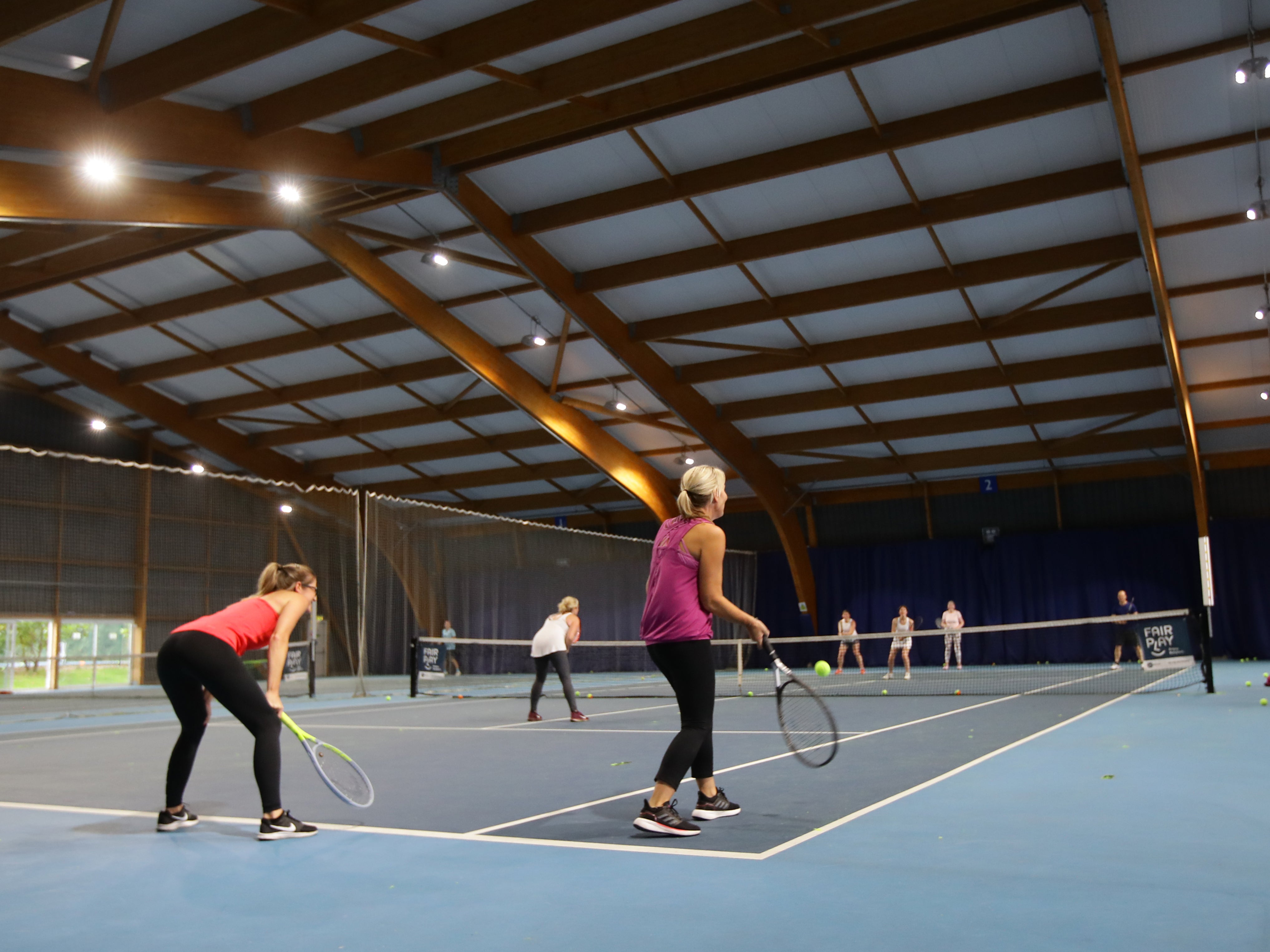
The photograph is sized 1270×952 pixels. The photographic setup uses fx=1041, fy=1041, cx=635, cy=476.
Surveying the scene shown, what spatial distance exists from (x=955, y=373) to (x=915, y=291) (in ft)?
12.3

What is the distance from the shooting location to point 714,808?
4602mm

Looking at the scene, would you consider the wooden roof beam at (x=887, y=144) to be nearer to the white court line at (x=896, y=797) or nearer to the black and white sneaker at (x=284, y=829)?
the white court line at (x=896, y=797)

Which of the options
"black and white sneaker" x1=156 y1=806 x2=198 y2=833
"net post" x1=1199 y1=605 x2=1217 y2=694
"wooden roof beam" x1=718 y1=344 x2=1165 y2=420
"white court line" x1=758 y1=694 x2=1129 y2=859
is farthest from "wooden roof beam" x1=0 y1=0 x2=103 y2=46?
"wooden roof beam" x1=718 y1=344 x2=1165 y2=420

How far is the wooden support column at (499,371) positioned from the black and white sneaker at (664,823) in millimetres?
13041

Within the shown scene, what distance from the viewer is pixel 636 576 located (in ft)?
79.7

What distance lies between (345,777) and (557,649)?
594 centimetres

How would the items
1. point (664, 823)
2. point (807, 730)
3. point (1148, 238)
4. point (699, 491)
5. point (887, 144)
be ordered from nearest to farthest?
point (664, 823) < point (699, 491) < point (807, 730) < point (887, 144) < point (1148, 238)

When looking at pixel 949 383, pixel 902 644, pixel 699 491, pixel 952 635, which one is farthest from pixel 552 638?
pixel 952 635

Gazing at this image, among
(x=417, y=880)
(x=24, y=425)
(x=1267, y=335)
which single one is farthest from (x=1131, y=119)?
(x=24, y=425)

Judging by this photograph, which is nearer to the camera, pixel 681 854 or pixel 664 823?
pixel 681 854

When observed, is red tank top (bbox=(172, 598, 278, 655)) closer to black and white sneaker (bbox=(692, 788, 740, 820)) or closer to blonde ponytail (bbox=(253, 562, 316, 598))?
blonde ponytail (bbox=(253, 562, 316, 598))

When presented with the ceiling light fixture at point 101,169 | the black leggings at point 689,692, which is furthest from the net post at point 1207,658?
the ceiling light fixture at point 101,169

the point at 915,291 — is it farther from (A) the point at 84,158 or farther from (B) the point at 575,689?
(A) the point at 84,158

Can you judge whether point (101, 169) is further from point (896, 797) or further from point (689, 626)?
point (896, 797)
